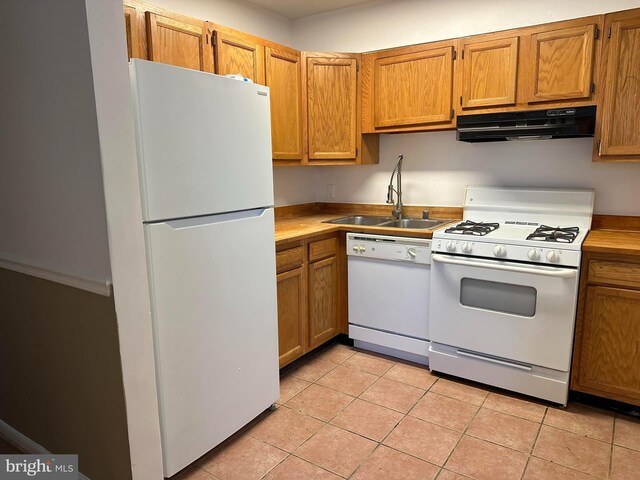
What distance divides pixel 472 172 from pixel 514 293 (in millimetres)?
1022

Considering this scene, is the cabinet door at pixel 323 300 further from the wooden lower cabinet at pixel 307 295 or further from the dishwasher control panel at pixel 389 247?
the dishwasher control panel at pixel 389 247

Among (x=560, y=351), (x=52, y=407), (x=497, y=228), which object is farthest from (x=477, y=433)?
(x=52, y=407)

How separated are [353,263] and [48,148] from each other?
1934mm

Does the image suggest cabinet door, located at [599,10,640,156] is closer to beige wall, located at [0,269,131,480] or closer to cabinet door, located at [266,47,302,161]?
cabinet door, located at [266,47,302,161]

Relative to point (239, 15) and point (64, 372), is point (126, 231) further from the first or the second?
point (239, 15)

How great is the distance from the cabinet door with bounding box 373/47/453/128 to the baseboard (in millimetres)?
2676

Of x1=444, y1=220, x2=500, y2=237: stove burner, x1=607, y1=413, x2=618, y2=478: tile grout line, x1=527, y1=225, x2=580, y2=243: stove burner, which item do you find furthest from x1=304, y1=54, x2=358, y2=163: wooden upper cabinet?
x1=607, y1=413, x2=618, y2=478: tile grout line

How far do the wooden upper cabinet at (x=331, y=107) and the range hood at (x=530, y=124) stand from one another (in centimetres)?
81

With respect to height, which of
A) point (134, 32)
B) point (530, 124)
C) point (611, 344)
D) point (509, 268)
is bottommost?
point (611, 344)

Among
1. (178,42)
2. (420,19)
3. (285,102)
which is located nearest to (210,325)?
(178,42)

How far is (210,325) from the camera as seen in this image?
1.84 meters

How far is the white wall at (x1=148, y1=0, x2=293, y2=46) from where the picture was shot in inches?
106

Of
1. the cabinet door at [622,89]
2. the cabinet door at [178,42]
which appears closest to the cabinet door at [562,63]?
the cabinet door at [622,89]

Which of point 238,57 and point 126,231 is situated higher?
point 238,57
